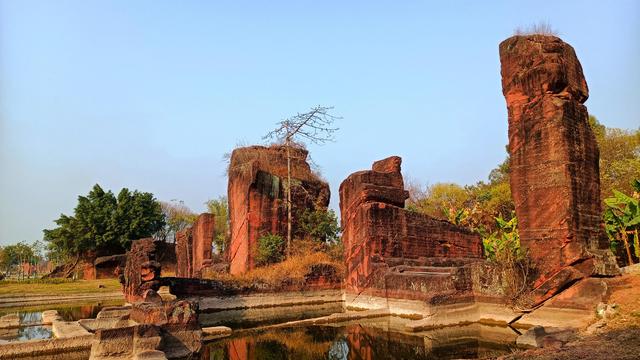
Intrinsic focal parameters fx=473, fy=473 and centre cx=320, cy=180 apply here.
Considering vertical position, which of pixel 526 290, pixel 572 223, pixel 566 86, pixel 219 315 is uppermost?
pixel 566 86

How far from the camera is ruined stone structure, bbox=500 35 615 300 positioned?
10.1 metres

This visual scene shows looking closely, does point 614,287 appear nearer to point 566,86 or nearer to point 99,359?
point 566,86

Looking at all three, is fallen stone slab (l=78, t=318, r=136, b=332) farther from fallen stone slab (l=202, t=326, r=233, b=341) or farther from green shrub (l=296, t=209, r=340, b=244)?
green shrub (l=296, t=209, r=340, b=244)

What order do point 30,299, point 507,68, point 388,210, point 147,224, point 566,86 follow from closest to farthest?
point 566,86, point 507,68, point 388,210, point 30,299, point 147,224

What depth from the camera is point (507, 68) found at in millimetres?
A: 11891


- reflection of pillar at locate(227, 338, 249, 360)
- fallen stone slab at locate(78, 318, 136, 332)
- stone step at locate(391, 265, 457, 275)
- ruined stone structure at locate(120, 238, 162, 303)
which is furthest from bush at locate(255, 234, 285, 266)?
reflection of pillar at locate(227, 338, 249, 360)

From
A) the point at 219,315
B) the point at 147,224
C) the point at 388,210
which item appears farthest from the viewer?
the point at 147,224

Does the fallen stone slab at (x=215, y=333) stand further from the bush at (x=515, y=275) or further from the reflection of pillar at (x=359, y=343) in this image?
the bush at (x=515, y=275)

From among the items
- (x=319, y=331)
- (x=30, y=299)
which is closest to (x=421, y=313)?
(x=319, y=331)

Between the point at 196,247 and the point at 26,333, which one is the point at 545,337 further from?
the point at 196,247

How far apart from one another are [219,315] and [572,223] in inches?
409

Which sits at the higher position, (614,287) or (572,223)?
(572,223)

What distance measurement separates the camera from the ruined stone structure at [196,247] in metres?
25.1

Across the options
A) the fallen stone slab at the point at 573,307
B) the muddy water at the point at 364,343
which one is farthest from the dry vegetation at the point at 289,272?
the fallen stone slab at the point at 573,307
